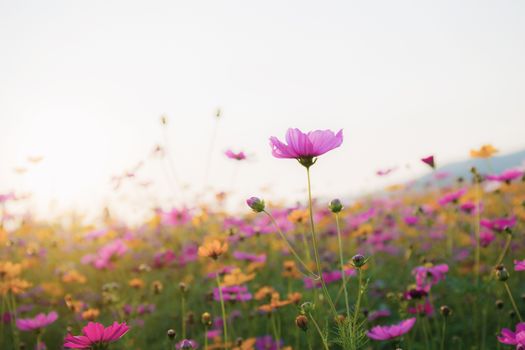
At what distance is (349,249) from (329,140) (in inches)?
139

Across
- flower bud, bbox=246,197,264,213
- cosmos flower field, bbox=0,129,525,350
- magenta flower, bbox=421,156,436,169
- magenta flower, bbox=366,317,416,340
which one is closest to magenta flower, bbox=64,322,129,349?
cosmos flower field, bbox=0,129,525,350

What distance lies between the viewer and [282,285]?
3131 millimetres

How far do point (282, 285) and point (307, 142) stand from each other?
2060mm

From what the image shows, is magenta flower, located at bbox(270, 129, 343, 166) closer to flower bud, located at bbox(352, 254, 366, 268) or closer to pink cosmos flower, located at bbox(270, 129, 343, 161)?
pink cosmos flower, located at bbox(270, 129, 343, 161)

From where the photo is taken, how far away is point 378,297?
286cm

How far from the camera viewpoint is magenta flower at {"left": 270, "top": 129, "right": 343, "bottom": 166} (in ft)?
4.09

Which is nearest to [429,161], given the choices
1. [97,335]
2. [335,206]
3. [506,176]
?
[506,176]

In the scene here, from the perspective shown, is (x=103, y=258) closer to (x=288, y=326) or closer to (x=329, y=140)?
(x=288, y=326)

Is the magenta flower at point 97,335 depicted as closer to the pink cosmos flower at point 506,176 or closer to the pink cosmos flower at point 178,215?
the pink cosmos flower at point 506,176

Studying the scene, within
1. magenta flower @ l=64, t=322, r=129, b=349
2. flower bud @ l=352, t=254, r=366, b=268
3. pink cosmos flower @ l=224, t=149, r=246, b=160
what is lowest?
magenta flower @ l=64, t=322, r=129, b=349

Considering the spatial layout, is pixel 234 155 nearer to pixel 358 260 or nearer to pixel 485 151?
pixel 358 260

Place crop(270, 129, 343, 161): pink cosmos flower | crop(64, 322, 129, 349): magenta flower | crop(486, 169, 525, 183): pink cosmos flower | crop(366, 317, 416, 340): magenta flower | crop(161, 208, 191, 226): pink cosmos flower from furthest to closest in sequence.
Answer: crop(161, 208, 191, 226): pink cosmos flower < crop(486, 169, 525, 183): pink cosmos flower < crop(366, 317, 416, 340): magenta flower < crop(270, 129, 343, 161): pink cosmos flower < crop(64, 322, 129, 349): magenta flower

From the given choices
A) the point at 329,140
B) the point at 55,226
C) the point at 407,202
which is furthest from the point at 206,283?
the point at 407,202

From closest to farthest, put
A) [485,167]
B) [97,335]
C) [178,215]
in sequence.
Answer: [97,335] → [178,215] → [485,167]
